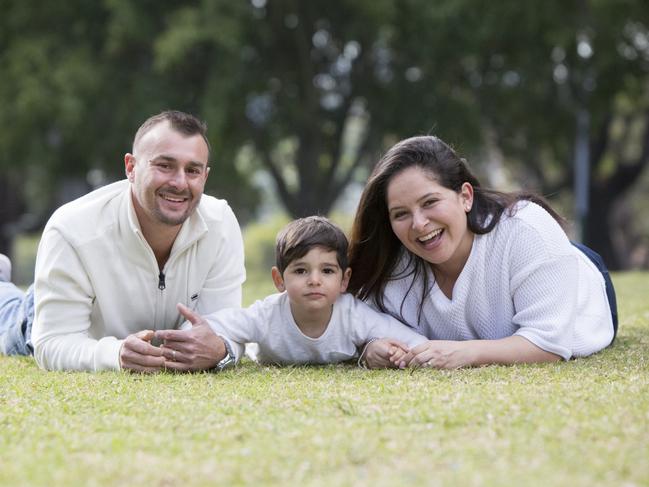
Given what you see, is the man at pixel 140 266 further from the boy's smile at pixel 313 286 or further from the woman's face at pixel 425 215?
the woman's face at pixel 425 215

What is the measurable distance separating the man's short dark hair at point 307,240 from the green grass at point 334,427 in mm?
638

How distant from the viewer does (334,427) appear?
320cm

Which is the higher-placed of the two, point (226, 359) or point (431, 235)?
point (431, 235)

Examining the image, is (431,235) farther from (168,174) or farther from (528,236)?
(168,174)

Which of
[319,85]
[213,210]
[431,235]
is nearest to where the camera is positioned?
[431,235]

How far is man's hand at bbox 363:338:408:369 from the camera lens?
15.4 ft

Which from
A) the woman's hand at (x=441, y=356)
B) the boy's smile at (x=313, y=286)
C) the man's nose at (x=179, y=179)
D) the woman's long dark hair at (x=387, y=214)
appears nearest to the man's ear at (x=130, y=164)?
the man's nose at (x=179, y=179)

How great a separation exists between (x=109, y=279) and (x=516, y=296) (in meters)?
2.20

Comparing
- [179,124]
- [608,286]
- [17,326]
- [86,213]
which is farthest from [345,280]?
[17,326]

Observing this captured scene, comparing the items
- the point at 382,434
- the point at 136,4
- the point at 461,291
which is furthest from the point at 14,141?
the point at 382,434

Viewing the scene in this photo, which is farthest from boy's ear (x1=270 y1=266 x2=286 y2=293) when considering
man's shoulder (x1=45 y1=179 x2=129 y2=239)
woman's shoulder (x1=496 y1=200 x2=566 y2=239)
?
woman's shoulder (x1=496 y1=200 x2=566 y2=239)

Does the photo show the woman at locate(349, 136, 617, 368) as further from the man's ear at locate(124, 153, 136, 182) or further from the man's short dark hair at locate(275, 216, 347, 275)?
the man's ear at locate(124, 153, 136, 182)

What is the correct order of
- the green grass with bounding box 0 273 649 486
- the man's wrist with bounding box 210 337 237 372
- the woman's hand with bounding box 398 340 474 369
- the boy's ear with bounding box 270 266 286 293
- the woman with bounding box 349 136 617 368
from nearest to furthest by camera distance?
the green grass with bounding box 0 273 649 486 < the woman's hand with bounding box 398 340 474 369 < the woman with bounding box 349 136 617 368 < the man's wrist with bounding box 210 337 237 372 < the boy's ear with bounding box 270 266 286 293

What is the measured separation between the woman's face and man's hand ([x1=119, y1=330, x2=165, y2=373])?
4.63 ft
